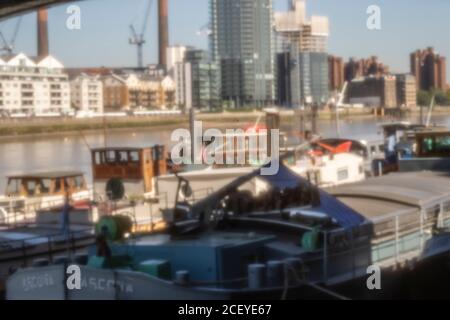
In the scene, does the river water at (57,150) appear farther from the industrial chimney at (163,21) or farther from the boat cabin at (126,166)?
the industrial chimney at (163,21)

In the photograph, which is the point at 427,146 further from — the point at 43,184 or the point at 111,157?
the point at 43,184

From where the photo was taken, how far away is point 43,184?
19.2 ft

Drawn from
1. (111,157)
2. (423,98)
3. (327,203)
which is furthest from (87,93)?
(327,203)

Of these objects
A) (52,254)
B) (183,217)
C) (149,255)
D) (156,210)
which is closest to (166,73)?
(156,210)

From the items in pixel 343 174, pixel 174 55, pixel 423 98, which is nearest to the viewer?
pixel 174 55

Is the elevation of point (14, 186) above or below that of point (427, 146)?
below

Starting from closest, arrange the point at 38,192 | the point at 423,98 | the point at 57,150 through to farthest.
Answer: the point at 38,192 → the point at 57,150 → the point at 423,98

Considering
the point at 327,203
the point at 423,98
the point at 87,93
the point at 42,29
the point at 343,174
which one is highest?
the point at 42,29

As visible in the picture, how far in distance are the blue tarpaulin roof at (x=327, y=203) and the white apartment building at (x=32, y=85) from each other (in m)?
2.57

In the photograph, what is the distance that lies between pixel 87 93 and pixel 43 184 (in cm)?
154

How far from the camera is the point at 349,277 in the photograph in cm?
376

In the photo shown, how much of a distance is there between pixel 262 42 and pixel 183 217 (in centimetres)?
262

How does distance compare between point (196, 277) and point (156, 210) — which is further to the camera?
point (156, 210)
